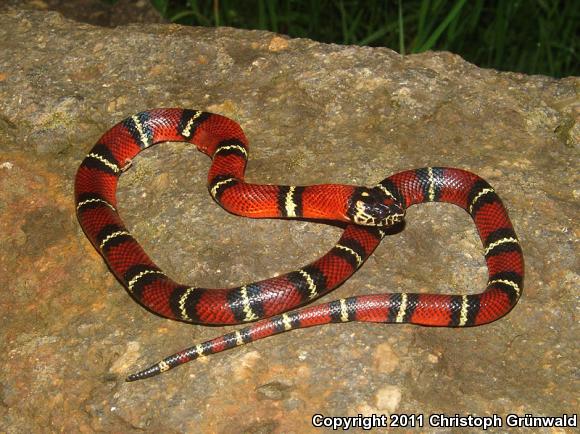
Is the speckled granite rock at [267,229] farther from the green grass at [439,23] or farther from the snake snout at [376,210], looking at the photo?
the green grass at [439,23]

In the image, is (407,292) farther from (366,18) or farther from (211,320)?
(366,18)

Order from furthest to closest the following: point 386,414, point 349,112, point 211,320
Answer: point 349,112, point 211,320, point 386,414

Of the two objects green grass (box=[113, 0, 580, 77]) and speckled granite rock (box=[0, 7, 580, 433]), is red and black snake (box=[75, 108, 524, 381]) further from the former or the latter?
green grass (box=[113, 0, 580, 77])

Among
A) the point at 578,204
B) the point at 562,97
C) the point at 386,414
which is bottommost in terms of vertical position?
the point at 386,414

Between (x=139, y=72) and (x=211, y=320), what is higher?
(x=139, y=72)

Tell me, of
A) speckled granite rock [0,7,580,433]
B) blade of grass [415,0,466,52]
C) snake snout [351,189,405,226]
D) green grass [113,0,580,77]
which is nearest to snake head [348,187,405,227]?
snake snout [351,189,405,226]

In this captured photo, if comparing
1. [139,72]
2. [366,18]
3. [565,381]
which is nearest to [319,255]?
[565,381]

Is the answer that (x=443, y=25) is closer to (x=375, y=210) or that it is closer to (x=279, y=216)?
(x=375, y=210)

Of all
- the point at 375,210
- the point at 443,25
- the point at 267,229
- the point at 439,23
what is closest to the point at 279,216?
the point at 267,229
